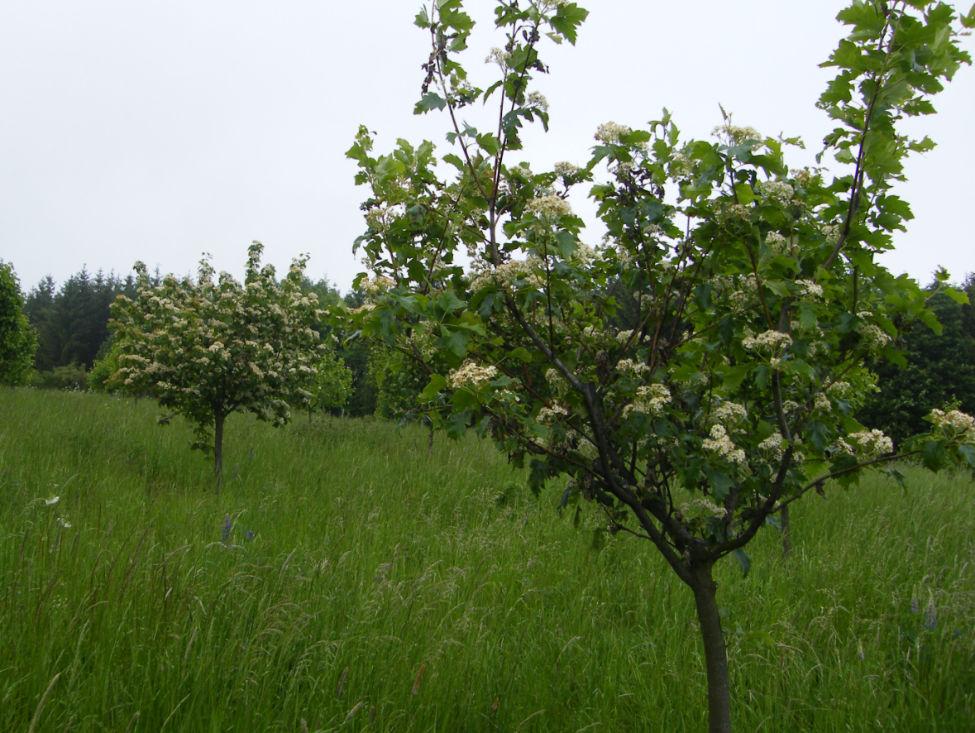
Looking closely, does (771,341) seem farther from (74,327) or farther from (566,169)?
(74,327)

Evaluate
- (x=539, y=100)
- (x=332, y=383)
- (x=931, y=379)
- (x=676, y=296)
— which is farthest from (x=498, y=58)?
(x=931, y=379)

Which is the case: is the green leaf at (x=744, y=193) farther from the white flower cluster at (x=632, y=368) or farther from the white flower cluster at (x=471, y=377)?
the white flower cluster at (x=471, y=377)

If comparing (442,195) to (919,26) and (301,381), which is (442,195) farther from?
(301,381)

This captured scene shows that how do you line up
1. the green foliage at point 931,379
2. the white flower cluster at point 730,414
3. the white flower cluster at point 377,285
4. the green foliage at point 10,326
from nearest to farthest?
the white flower cluster at point 730,414, the white flower cluster at point 377,285, the green foliage at point 10,326, the green foliage at point 931,379

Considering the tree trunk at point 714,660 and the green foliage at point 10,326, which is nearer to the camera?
the tree trunk at point 714,660

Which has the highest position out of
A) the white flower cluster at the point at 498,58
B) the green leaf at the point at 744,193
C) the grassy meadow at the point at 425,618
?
the white flower cluster at the point at 498,58

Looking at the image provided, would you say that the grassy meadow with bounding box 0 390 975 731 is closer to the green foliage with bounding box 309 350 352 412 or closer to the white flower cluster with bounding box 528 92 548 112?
the white flower cluster with bounding box 528 92 548 112

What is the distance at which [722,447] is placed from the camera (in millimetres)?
1992

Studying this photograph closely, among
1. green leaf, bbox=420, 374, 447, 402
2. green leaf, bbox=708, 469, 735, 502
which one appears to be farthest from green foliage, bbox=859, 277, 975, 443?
green leaf, bbox=420, 374, 447, 402

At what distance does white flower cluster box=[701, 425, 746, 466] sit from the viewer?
6.45 ft

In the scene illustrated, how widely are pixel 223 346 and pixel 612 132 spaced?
6549 millimetres

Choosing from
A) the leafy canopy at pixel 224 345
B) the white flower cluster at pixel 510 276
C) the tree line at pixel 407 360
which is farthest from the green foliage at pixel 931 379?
the white flower cluster at pixel 510 276

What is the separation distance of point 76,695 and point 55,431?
8.06 metres

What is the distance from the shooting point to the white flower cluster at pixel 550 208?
1976mm
